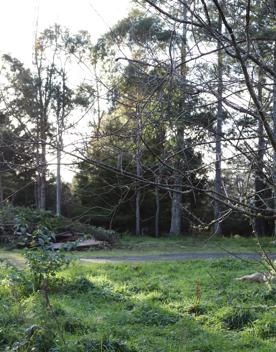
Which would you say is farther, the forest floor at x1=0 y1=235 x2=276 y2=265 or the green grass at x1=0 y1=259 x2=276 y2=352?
the forest floor at x1=0 y1=235 x2=276 y2=265

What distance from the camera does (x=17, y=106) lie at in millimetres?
2551

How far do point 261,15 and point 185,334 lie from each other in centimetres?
413

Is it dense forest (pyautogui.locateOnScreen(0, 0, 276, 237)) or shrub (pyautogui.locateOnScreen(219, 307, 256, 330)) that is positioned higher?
dense forest (pyautogui.locateOnScreen(0, 0, 276, 237))

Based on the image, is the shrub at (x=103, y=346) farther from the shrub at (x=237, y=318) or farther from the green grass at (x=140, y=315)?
the shrub at (x=237, y=318)

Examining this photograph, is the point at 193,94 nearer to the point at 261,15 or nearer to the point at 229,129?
the point at 229,129

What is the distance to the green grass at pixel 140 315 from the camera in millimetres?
5465

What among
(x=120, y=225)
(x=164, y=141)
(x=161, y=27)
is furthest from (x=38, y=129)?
(x=120, y=225)

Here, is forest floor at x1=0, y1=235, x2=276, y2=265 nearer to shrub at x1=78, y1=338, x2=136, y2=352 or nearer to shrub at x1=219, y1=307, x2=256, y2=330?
shrub at x1=219, y1=307, x2=256, y2=330

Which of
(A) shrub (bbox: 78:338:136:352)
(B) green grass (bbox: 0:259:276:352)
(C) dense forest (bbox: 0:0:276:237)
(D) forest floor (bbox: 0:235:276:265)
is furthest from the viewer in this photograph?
(D) forest floor (bbox: 0:235:276:265)

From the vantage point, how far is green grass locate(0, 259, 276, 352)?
17.9ft

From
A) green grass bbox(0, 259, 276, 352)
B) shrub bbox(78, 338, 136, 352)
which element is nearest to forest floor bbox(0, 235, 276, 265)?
green grass bbox(0, 259, 276, 352)

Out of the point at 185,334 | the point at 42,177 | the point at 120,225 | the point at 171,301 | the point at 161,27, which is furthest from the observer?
the point at 120,225

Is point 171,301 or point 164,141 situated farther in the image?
point 171,301

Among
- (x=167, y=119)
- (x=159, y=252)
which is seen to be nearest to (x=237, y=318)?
(x=167, y=119)
